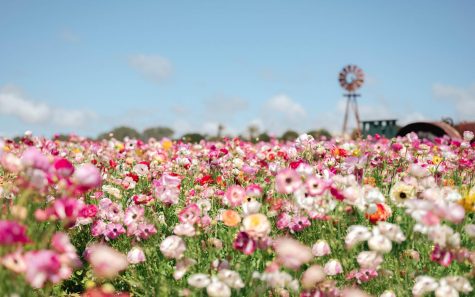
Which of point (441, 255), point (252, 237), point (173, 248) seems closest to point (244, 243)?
point (252, 237)

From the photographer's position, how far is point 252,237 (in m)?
2.61

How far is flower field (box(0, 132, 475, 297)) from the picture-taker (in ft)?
7.67

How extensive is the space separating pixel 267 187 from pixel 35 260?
3154mm

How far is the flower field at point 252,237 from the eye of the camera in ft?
7.67

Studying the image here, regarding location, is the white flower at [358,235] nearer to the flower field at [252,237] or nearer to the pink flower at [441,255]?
the flower field at [252,237]

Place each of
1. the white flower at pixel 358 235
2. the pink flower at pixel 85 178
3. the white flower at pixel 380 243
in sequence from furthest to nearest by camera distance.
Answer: the white flower at pixel 358 235
the white flower at pixel 380 243
the pink flower at pixel 85 178

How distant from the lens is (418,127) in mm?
12211

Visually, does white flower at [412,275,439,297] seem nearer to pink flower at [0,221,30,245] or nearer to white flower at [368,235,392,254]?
white flower at [368,235,392,254]

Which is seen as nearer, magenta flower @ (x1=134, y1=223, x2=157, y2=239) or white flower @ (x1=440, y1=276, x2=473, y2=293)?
white flower @ (x1=440, y1=276, x2=473, y2=293)

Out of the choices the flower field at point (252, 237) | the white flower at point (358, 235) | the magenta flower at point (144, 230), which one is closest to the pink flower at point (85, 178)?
the flower field at point (252, 237)

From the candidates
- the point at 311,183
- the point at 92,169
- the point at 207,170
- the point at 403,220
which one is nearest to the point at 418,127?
the point at 207,170

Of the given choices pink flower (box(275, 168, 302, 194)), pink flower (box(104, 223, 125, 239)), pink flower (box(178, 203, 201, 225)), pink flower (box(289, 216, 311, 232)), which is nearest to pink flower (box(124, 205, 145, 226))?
pink flower (box(104, 223, 125, 239))

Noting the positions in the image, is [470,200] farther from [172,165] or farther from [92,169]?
[172,165]

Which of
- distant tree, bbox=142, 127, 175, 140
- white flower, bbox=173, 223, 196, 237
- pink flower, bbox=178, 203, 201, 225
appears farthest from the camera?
distant tree, bbox=142, 127, 175, 140
